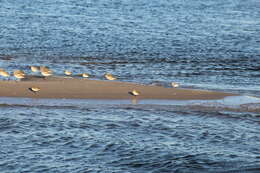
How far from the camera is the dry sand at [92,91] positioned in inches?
665

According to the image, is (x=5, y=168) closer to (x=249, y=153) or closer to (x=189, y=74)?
(x=249, y=153)

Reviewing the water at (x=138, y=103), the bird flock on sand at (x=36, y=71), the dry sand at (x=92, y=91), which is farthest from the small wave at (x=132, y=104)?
the bird flock on sand at (x=36, y=71)

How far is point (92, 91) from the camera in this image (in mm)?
17328

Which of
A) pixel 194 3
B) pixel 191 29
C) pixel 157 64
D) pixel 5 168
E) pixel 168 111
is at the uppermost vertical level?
pixel 194 3

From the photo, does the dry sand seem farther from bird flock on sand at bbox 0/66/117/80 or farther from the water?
the water

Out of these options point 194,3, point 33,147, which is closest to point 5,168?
point 33,147

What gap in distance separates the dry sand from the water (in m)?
A: 0.46

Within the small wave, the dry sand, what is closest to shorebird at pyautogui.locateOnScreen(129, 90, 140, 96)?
the dry sand

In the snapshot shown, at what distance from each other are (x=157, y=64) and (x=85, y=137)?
10173mm

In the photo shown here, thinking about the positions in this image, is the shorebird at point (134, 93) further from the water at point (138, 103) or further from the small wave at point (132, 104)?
the water at point (138, 103)

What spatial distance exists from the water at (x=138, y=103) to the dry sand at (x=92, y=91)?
462mm

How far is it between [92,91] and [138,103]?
146cm

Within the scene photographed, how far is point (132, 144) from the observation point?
517 inches

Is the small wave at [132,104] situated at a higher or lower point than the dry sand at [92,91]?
lower
